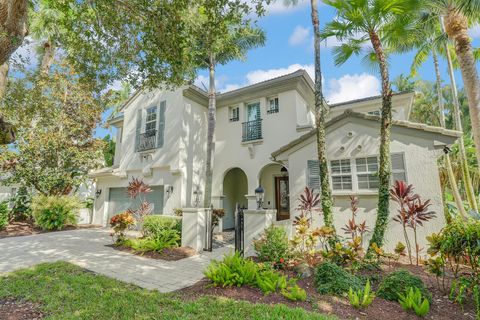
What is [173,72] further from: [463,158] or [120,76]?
[463,158]

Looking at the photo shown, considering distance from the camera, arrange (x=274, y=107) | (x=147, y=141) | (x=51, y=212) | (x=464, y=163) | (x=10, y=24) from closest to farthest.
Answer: (x=10, y=24), (x=464, y=163), (x=274, y=107), (x=51, y=212), (x=147, y=141)

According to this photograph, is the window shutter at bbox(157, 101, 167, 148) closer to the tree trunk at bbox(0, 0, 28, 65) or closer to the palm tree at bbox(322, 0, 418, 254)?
the tree trunk at bbox(0, 0, 28, 65)

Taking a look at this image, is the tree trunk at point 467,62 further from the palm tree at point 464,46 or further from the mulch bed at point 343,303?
the mulch bed at point 343,303

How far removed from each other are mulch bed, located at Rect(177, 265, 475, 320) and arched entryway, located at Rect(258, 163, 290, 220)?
8.56 m

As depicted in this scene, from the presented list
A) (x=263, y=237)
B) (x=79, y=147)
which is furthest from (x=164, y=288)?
(x=79, y=147)

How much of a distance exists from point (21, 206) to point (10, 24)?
Answer: 17.2m

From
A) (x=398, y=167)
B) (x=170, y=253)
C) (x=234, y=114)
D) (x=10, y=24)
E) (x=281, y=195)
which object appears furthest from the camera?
(x=234, y=114)

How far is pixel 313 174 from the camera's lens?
372 inches

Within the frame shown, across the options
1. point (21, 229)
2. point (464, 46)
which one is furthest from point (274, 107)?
point (21, 229)

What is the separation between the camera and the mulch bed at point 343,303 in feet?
12.9

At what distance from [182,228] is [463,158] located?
13384mm

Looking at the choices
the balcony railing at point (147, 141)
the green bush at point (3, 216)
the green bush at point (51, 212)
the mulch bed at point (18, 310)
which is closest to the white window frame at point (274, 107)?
the balcony railing at point (147, 141)

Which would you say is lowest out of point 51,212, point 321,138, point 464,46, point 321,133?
point 51,212

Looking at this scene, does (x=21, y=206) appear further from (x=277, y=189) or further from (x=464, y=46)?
(x=464, y=46)
